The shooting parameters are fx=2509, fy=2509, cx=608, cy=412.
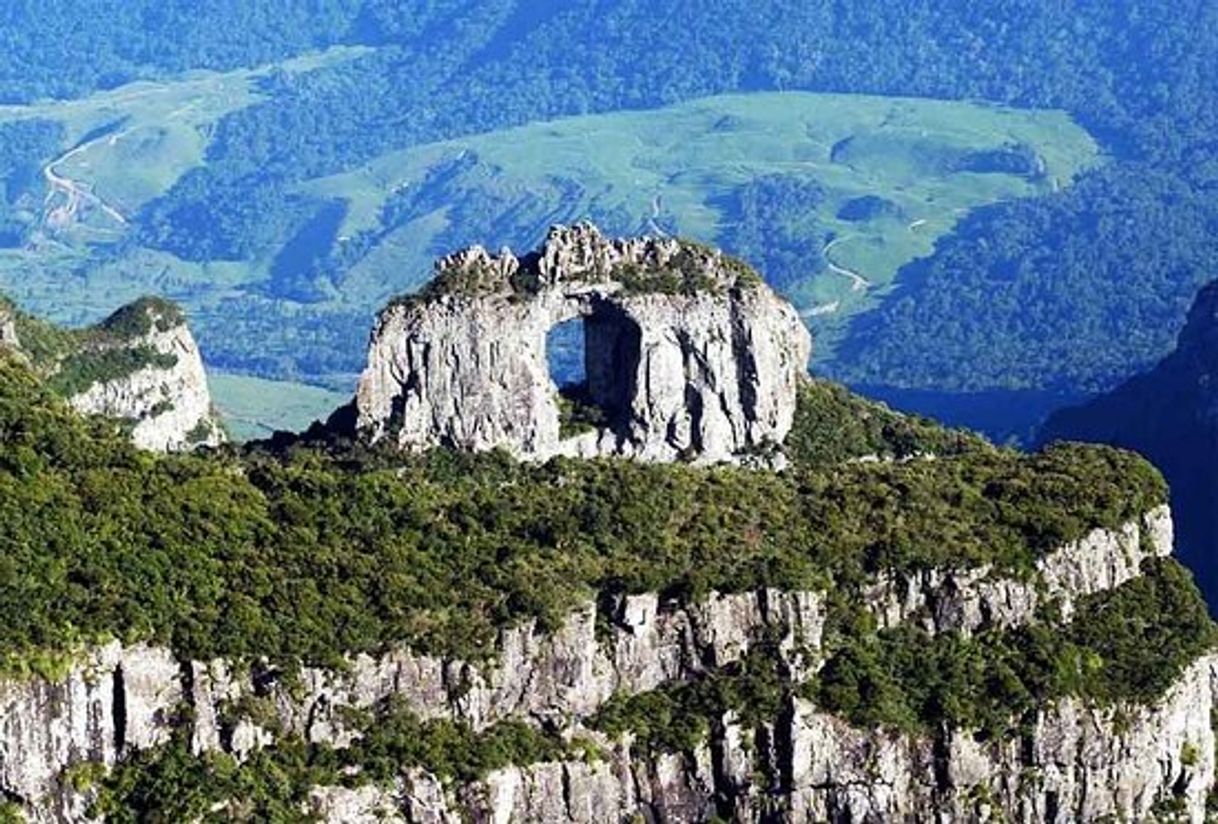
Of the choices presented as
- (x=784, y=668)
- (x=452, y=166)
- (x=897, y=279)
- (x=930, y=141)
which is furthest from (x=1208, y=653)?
(x=452, y=166)

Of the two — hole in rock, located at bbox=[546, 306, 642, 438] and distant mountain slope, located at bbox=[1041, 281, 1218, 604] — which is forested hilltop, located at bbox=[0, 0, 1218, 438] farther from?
hole in rock, located at bbox=[546, 306, 642, 438]

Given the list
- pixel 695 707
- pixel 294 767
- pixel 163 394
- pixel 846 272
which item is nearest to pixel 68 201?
pixel 846 272

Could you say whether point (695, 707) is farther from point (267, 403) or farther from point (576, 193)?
point (576, 193)

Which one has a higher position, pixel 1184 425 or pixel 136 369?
pixel 136 369

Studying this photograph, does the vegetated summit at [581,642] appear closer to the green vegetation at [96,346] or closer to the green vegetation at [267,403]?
the green vegetation at [96,346]

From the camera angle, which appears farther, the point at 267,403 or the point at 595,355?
the point at 267,403

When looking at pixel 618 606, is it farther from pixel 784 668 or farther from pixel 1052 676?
pixel 1052 676
